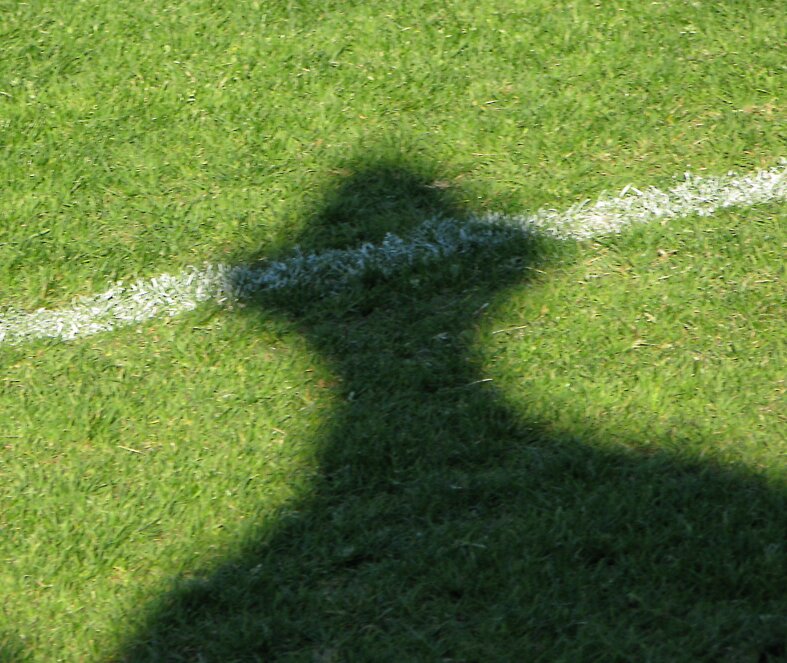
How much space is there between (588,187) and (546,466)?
1386 mm

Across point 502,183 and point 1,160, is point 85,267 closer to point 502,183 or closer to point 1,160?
point 1,160

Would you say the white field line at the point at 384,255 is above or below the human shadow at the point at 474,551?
above

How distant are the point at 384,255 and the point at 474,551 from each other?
132 centimetres

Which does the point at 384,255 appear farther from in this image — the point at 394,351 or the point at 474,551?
the point at 474,551

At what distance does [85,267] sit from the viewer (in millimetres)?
3977

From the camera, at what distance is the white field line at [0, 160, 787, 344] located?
380 cm

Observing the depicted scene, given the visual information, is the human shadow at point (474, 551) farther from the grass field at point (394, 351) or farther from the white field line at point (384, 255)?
the white field line at point (384, 255)

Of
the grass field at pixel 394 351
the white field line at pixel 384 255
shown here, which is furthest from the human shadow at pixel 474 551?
the white field line at pixel 384 255

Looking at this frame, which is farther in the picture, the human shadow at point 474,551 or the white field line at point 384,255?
the white field line at point 384,255

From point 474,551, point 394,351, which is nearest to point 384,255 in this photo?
point 394,351

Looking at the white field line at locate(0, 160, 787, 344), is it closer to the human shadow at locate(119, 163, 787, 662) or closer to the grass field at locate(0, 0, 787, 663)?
the grass field at locate(0, 0, 787, 663)

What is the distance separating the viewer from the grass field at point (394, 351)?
2.91m

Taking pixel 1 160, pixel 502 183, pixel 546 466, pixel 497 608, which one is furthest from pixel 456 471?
pixel 1 160

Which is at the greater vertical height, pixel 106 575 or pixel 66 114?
pixel 66 114
